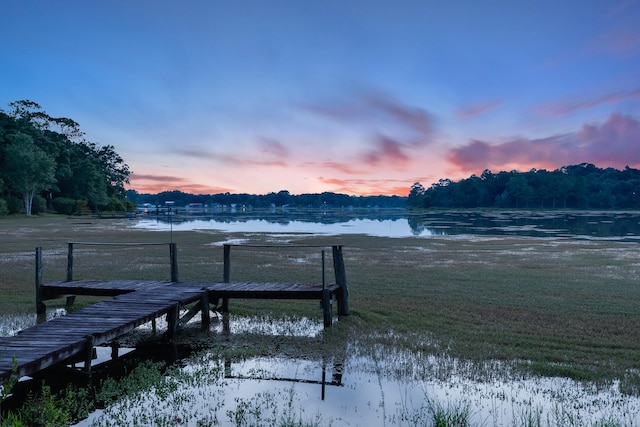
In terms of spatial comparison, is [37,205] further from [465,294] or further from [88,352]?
[88,352]

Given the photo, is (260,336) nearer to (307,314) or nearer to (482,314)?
(307,314)

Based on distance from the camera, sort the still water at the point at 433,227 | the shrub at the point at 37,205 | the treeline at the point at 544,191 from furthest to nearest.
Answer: the treeline at the point at 544,191 → the shrub at the point at 37,205 → the still water at the point at 433,227

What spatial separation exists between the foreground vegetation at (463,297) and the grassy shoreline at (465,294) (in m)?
0.03

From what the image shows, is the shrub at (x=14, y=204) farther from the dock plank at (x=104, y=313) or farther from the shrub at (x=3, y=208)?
the dock plank at (x=104, y=313)

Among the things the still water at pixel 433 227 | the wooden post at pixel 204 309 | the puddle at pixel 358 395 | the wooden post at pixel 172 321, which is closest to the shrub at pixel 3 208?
the still water at pixel 433 227

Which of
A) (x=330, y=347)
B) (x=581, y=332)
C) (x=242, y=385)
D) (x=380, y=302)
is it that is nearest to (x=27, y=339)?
(x=242, y=385)

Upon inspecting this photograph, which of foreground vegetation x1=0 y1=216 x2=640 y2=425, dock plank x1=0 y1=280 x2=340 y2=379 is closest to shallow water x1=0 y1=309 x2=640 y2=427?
foreground vegetation x1=0 y1=216 x2=640 y2=425

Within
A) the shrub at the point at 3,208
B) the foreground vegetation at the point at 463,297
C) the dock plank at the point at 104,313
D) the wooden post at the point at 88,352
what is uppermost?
the shrub at the point at 3,208

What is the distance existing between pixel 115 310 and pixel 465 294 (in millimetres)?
10211

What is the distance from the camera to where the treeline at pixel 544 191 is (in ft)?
476

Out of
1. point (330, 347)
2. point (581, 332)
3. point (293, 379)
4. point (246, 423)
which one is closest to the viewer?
point (246, 423)

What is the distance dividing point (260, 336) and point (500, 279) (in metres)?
10.8

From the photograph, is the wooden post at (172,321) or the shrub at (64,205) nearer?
the wooden post at (172,321)

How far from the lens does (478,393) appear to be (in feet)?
23.0
